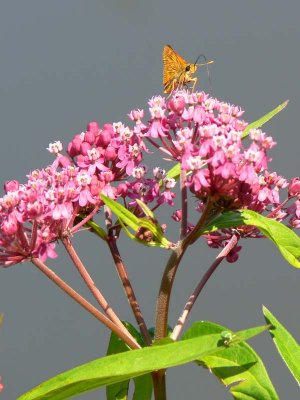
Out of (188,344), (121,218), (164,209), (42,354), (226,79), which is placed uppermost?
(226,79)

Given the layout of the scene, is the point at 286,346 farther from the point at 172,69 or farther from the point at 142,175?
the point at 172,69

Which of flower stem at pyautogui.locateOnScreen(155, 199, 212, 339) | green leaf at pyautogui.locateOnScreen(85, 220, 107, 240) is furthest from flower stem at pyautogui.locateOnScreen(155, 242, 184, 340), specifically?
green leaf at pyautogui.locateOnScreen(85, 220, 107, 240)

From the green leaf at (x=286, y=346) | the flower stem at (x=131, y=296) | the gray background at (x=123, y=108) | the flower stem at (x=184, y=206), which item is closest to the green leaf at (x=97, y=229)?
the flower stem at (x=131, y=296)

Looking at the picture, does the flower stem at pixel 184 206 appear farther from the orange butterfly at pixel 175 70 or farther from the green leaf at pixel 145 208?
the orange butterfly at pixel 175 70

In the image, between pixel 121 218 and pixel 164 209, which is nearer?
pixel 121 218

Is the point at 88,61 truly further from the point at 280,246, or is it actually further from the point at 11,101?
the point at 280,246

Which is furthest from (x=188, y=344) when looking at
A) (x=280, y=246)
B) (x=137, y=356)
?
(x=280, y=246)
